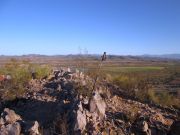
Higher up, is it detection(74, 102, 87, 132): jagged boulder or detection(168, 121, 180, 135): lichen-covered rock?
detection(74, 102, 87, 132): jagged boulder

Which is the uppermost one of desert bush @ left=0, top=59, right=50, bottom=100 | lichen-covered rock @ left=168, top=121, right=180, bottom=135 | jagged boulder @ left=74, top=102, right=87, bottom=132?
desert bush @ left=0, top=59, right=50, bottom=100

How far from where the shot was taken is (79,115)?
1187 centimetres

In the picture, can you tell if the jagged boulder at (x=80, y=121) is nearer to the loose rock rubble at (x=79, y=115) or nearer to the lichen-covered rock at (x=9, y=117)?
the loose rock rubble at (x=79, y=115)

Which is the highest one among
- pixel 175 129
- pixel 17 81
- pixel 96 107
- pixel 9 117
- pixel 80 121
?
pixel 17 81

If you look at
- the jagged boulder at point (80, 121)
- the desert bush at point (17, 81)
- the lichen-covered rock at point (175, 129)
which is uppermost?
the desert bush at point (17, 81)

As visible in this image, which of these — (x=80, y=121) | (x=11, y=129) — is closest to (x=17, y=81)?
(x=11, y=129)

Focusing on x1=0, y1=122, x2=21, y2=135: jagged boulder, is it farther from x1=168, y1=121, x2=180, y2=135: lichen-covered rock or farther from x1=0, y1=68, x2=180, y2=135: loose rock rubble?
x1=168, y1=121, x2=180, y2=135: lichen-covered rock

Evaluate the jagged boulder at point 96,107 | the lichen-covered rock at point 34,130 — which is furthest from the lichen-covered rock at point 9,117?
the jagged boulder at point 96,107

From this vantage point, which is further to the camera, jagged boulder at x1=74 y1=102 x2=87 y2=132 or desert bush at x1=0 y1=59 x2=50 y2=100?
desert bush at x1=0 y1=59 x2=50 y2=100

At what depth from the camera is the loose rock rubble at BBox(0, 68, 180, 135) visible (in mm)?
11852

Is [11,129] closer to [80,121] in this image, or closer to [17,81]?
[80,121]

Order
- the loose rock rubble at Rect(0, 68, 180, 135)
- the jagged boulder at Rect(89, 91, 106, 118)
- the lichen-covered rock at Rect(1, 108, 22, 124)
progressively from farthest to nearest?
the jagged boulder at Rect(89, 91, 106, 118), the lichen-covered rock at Rect(1, 108, 22, 124), the loose rock rubble at Rect(0, 68, 180, 135)

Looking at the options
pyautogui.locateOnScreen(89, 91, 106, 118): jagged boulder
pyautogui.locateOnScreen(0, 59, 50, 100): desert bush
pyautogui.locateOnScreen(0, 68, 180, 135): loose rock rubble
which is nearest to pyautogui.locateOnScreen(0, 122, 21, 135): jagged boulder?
pyautogui.locateOnScreen(0, 68, 180, 135): loose rock rubble

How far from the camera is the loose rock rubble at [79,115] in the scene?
11.9 meters
